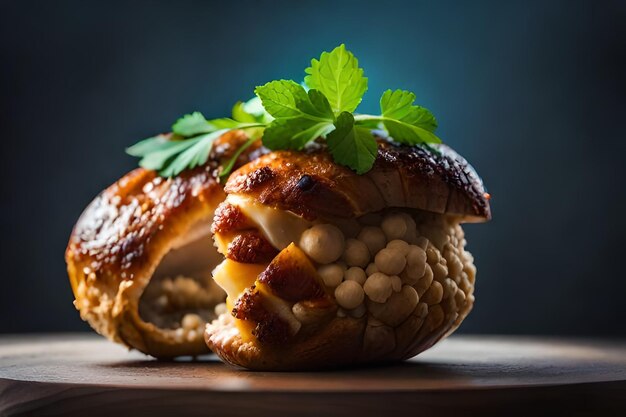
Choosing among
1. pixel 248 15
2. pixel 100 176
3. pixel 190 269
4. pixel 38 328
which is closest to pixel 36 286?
pixel 38 328

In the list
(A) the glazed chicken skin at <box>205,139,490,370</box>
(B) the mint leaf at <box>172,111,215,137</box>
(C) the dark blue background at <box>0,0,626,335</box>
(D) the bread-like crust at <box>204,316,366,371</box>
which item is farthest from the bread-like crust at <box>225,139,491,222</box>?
(C) the dark blue background at <box>0,0,626,335</box>

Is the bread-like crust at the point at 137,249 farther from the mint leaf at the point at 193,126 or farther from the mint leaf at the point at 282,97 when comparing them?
the mint leaf at the point at 282,97

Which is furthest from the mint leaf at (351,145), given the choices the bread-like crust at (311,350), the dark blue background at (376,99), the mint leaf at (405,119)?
the dark blue background at (376,99)

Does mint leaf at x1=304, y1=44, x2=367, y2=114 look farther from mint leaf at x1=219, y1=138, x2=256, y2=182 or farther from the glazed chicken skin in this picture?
mint leaf at x1=219, y1=138, x2=256, y2=182

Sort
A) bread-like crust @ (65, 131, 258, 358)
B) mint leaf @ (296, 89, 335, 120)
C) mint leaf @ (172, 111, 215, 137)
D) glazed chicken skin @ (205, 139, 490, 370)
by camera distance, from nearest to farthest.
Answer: glazed chicken skin @ (205, 139, 490, 370) < mint leaf @ (296, 89, 335, 120) < bread-like crust @ (65, 131, 258, 358) < mint leaf @ (172, 111, 215, 137)

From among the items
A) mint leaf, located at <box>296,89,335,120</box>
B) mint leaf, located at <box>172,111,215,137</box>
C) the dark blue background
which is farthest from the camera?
the dark blue background

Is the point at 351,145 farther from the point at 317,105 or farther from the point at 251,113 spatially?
the point at 251,113

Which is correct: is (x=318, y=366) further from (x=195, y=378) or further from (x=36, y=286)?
(x=36, y=286)
